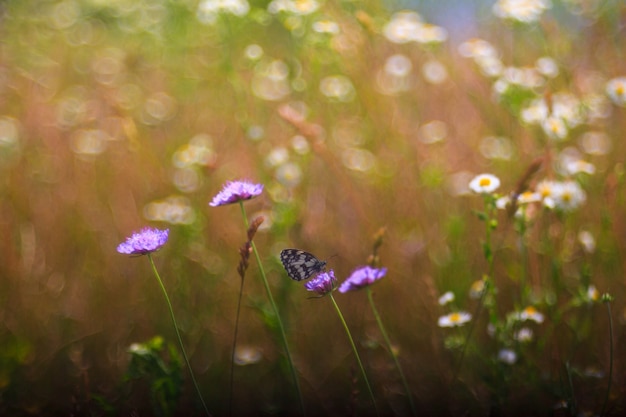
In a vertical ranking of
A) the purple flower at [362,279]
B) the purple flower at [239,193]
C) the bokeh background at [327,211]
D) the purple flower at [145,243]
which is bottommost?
the bokeh background at [327,211]

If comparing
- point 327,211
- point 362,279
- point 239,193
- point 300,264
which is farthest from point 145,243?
point 327,211

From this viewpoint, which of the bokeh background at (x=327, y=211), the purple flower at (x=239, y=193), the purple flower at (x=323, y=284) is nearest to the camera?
the purple flower at (x=323, y=284)

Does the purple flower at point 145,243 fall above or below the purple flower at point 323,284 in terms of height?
below

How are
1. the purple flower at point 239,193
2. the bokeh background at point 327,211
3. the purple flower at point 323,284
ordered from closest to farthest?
the purple flower at point 323,284 → the purple flower at point 239,193 → the bokeh background at point 327,211

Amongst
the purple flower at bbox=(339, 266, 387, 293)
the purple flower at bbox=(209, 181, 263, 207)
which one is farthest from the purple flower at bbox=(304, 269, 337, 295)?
the purple flower at bbox=(209, 181, 263, 207)

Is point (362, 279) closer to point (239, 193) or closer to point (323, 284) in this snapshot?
point (323, 284)

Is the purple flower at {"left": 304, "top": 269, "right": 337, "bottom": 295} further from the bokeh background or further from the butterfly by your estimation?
the bokeh background

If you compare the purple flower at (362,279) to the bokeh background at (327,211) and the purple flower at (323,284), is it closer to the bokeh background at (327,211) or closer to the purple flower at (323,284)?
the purple flower at (323,284)

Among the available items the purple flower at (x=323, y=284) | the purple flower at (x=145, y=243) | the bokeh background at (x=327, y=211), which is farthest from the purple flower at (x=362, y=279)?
→ the purple flower at (x=145, y=243)
